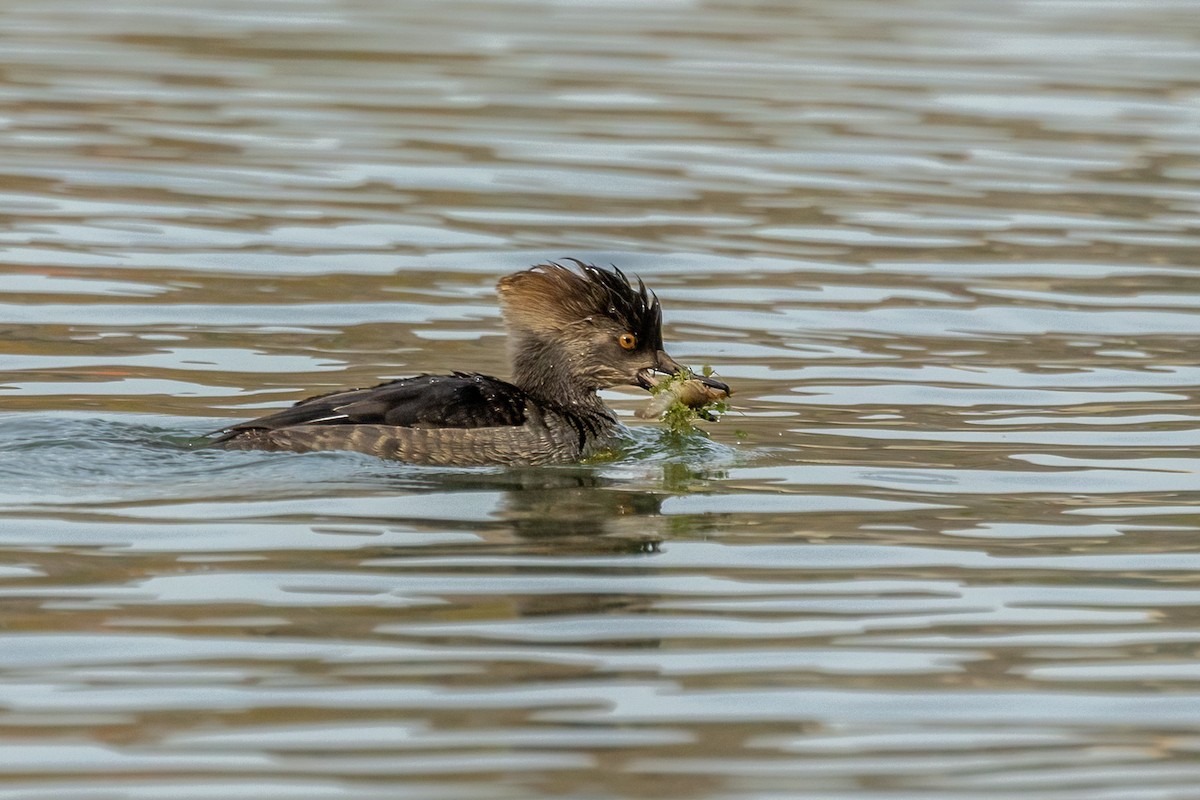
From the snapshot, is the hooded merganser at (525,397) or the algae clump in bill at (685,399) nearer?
the hooded merganser at (525,397)

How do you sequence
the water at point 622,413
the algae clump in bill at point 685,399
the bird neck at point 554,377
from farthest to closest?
the bird neck at point 554,377, the algae clump in bill at point 685,399, the water at point 622,413

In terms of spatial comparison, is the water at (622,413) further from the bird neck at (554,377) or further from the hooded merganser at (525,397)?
the bird neck at (554,377)

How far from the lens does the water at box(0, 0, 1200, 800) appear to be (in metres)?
6.43

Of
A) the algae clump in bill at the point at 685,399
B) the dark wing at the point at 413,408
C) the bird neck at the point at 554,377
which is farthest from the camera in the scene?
the bird neck at the point at 554,377

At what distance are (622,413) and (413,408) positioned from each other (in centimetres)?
254

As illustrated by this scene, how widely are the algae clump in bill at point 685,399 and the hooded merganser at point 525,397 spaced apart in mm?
71

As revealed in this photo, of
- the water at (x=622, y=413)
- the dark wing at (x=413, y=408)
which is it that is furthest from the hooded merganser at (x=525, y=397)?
the water at (x=622, y=413)

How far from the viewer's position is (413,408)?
1002cm

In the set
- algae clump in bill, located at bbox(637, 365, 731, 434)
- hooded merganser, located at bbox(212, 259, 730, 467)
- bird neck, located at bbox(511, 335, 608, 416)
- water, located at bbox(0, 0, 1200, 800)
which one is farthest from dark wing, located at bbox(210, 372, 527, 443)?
algae clump in bill, located at bbox(637, 365, 731, 434)

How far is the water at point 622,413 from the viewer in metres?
6.43

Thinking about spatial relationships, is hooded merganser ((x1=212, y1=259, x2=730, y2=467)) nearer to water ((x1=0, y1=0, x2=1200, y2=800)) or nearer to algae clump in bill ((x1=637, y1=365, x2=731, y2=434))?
algae clump in bill ((x1=637, y1=365, x2=731, y2=434))

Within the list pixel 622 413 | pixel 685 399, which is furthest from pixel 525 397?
pixel 622 413

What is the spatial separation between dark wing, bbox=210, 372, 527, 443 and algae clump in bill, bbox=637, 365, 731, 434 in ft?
2.42

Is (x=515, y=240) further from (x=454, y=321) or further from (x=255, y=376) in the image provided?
(x=255, y=376)
